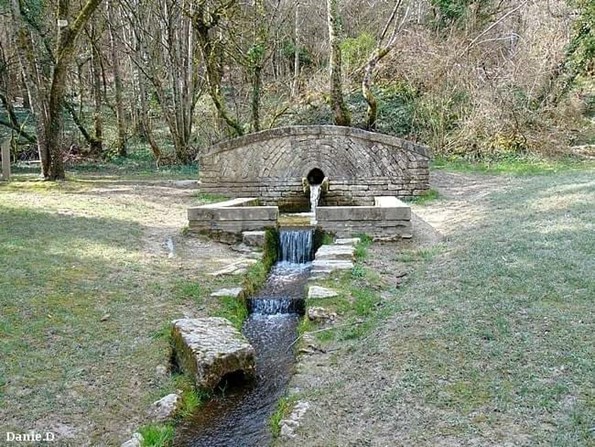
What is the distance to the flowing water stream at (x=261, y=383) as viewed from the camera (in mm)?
3570

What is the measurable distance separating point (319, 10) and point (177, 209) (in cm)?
1351

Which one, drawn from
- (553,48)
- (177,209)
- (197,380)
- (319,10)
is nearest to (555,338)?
(197,380)

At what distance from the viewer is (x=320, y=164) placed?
36.0 ft

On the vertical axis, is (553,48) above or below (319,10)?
below

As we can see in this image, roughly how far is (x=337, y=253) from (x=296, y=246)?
1175 millimetres

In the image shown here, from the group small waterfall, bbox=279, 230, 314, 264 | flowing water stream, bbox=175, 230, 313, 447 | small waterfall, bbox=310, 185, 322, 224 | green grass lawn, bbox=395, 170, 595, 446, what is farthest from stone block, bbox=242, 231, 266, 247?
small waterfall, bbox=310, 185, 322, 224

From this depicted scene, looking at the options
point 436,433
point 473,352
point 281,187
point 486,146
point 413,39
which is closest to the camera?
point 436,433

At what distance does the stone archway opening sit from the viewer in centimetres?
1107

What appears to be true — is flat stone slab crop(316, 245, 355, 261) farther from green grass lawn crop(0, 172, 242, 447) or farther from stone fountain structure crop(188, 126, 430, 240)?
stone fountain structure crop(188, 126, 430, 240)

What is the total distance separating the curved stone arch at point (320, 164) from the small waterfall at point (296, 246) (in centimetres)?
308

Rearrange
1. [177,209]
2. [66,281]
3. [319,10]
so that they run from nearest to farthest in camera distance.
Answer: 1. [66,281]
2. [177,209]
3. [319,10]

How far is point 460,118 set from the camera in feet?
51.4

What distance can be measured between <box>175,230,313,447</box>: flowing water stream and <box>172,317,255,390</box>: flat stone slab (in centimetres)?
14

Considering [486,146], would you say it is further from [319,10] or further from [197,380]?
[197,380]
